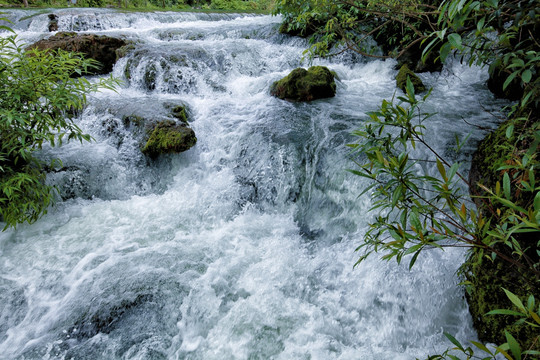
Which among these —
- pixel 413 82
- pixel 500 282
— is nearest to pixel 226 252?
pixel 500 282

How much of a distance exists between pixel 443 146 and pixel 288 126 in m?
2.64

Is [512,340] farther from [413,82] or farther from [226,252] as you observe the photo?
[413,82]

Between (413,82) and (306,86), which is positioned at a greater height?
(413,82)

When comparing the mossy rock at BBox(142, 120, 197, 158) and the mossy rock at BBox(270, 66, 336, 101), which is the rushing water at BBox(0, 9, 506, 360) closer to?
the mossy rock at BBox(142, 120, 197, 158)

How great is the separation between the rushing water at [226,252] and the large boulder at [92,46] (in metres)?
2.35

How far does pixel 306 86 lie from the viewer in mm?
6703

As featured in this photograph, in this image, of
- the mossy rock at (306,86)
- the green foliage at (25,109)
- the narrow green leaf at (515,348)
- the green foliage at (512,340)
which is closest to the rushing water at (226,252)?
the mossy rock at (306,86)

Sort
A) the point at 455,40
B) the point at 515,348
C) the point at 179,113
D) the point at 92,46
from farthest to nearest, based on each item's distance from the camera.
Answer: the point at 92,46 < the point at 179,113 < the point at 455,40 < the point at 515,348

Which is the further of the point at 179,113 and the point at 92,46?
the point at 92,46

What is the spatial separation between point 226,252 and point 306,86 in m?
4.46

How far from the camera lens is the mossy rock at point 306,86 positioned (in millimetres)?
6727

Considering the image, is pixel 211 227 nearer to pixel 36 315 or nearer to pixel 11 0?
pixel 36 315

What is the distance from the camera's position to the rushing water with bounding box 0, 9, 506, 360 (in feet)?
9.15

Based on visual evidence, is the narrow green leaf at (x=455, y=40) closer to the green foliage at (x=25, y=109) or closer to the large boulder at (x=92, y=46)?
the green foliage at (x=25, y=109)
